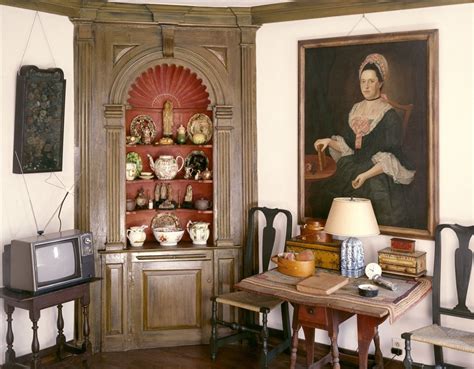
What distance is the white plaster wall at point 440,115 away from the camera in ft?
12.0

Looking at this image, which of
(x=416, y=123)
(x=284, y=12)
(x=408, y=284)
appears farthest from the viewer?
(x=284, y=12)

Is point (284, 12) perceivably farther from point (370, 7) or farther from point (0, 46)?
point (0, 46)

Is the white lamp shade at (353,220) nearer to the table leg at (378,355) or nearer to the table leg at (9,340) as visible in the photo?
the table leg at (378,355)

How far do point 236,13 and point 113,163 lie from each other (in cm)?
153

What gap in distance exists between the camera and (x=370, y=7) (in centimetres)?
394

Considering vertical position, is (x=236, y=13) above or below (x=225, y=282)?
above

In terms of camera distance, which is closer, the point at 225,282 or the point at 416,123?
the point at 416,123

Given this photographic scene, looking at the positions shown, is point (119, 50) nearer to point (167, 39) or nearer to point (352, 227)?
point (167, 39)

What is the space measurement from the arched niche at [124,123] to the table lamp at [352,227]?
101 cm

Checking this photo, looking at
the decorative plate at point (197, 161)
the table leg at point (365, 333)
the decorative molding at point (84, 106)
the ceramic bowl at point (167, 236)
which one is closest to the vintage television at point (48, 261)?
the decorative molding at point (84, 106)

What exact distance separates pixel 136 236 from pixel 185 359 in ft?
3.39

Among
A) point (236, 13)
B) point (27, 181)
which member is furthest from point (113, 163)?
point (236, 13)

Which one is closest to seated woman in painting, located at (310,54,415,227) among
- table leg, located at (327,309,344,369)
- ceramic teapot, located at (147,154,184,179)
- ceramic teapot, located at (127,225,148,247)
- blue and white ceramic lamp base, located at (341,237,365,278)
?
blue and white ceramic lamp base, located at (341,237,365,278)

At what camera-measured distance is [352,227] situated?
364cm
